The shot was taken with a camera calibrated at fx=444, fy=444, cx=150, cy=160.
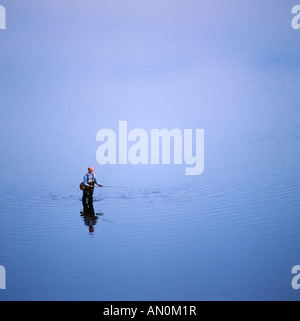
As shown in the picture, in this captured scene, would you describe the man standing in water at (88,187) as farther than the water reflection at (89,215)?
Yes

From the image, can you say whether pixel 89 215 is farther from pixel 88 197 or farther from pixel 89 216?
pixel 88 197

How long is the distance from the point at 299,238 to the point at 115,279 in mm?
2547

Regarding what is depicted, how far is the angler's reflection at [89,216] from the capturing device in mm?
6176

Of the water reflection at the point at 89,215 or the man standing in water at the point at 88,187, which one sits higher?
the man standing in water at the point at 88,187

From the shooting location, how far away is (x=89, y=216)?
→ 664cm

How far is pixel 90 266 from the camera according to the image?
489 cm

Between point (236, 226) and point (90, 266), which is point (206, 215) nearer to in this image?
point (236, 226)

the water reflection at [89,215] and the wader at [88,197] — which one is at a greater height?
the wader at [88,197]

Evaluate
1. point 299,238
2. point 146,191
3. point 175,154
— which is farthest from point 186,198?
point 175,154

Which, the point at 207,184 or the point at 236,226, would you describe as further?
the point at 207,184

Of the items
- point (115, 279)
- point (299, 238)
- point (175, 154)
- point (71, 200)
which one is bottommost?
point (115, 279)

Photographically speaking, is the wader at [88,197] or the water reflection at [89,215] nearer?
the water reflection at [89,215]

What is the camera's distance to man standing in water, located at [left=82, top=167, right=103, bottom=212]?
6.79m

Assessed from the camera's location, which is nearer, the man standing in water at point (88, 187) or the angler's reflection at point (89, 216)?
the angler's reflection at point (89, 216)
